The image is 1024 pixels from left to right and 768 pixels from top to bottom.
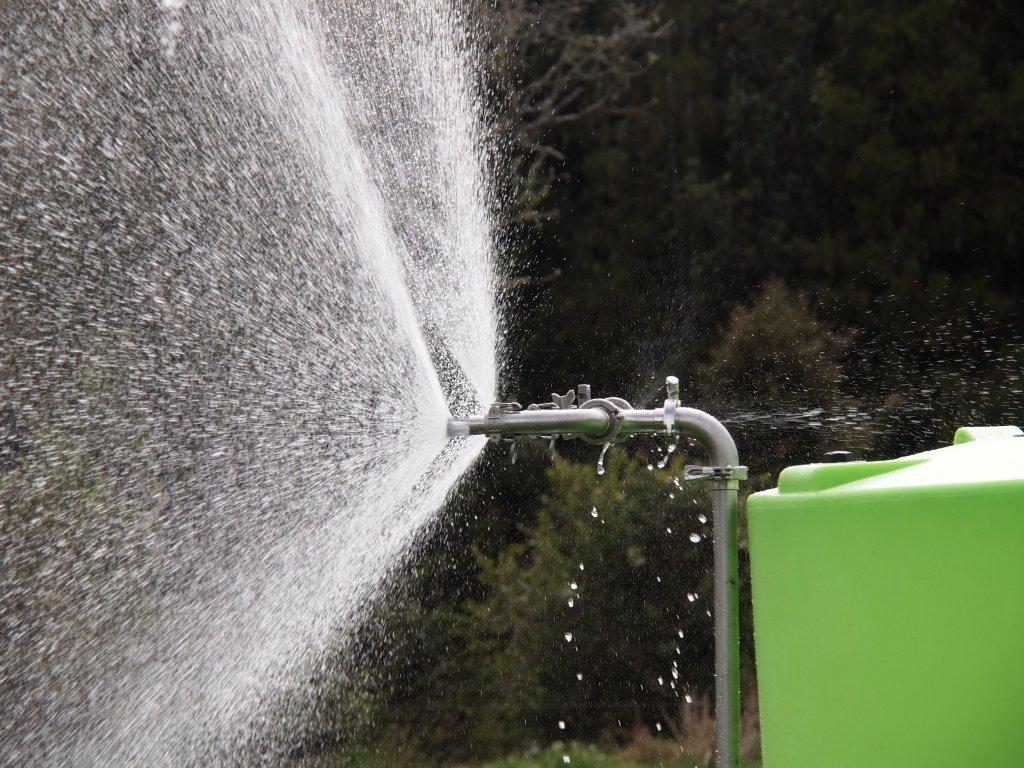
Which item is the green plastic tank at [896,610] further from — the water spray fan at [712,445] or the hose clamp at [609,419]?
the hose clamp at [609,419]

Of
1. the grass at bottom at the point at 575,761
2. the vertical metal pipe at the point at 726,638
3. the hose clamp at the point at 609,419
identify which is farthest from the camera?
the grass at bottom at the point at 575,761

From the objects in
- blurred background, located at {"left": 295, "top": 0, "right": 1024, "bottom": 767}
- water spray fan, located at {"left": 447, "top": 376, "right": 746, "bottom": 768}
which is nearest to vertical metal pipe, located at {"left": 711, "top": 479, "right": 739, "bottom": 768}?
water spray fan, located at {"left": 447, "top": 376, "right": 746, "bottom": 768}

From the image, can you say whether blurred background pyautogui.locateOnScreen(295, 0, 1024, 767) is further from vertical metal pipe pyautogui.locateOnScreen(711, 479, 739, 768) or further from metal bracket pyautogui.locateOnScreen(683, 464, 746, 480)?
metal bracket pyautogui.locateOnScreen(683, 464, 746, 480)

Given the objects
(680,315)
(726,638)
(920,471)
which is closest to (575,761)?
(680,315)

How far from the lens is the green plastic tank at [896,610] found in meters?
1.26

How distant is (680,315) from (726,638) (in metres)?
5.84

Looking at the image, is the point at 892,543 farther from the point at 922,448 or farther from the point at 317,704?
the point at 922,448

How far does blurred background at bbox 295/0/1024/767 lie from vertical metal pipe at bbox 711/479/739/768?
328cm

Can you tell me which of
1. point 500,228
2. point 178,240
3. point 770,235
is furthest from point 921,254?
point 178,240

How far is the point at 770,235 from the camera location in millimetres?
9602

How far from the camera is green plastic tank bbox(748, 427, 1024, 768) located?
1256 millimetres

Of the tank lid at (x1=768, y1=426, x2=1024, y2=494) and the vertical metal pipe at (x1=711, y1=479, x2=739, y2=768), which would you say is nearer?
the tank lid at (x1=768, y1=426, x2=1024, y2=494)

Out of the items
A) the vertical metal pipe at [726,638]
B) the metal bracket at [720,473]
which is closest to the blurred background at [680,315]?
the vertical metal pipe at [726,638]

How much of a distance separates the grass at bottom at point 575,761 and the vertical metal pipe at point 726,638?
11.1ft
